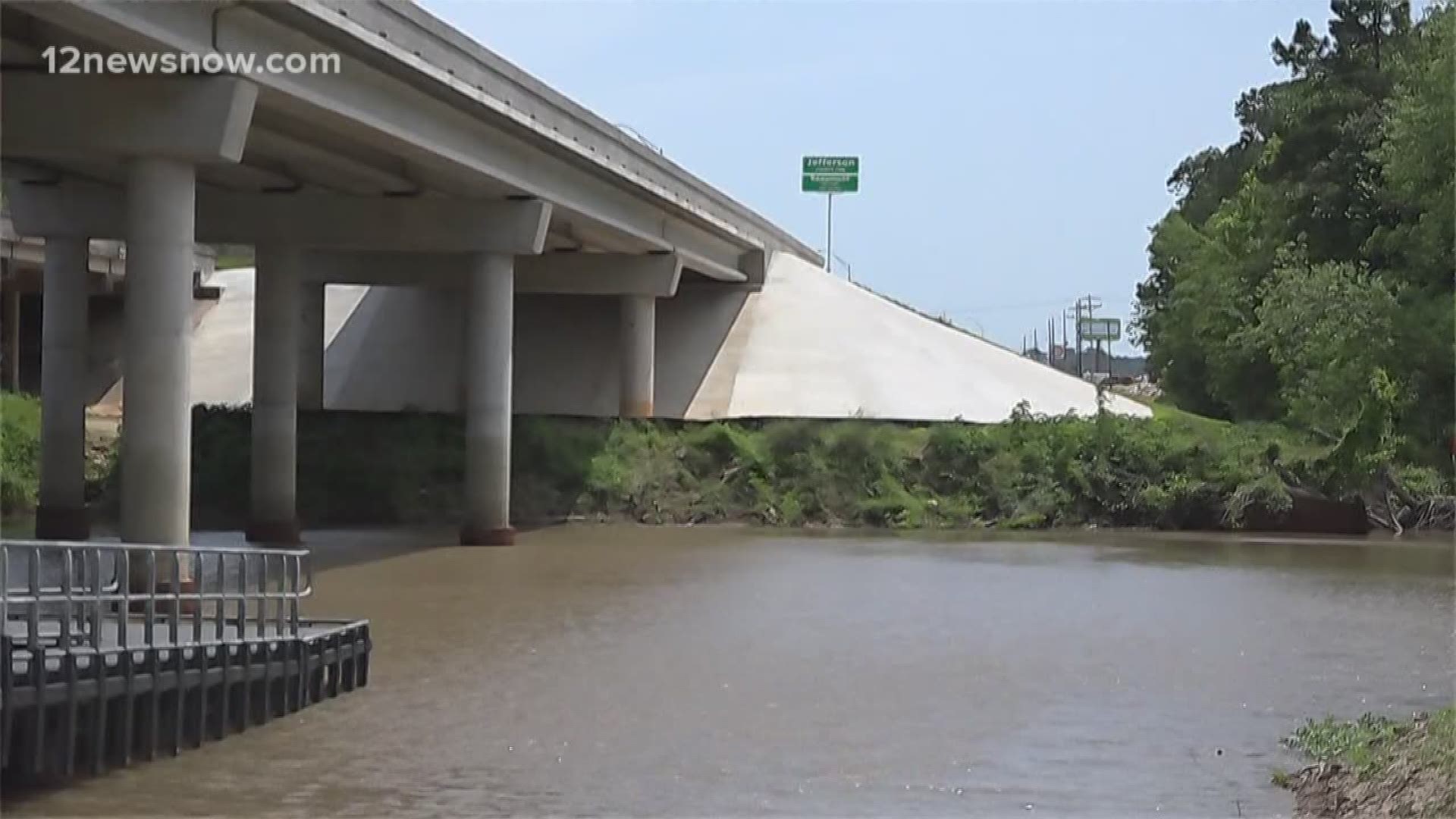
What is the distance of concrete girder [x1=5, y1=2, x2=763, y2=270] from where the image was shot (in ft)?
79.7

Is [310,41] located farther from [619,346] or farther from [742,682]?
[619,346]

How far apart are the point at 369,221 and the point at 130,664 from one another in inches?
1054

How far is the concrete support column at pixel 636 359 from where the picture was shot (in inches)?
2184

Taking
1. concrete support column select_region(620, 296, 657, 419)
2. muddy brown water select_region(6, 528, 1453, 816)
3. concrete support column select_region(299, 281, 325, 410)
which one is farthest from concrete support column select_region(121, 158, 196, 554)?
concrete support column select_region(620, 296, 657, 419)

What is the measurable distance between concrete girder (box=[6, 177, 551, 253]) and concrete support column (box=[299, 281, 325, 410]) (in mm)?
13945

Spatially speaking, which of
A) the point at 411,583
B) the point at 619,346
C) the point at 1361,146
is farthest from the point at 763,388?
the point at 411,583

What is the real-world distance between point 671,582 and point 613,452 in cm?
2015

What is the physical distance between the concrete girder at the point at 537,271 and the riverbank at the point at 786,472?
3.91m

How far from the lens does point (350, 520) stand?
48.9 m

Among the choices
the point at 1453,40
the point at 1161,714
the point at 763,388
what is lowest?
the point at 1161,714

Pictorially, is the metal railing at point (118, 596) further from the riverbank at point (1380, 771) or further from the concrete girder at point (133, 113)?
the riverbank at point (1380, 771)

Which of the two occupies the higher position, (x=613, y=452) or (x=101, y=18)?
(x=101, y=18)

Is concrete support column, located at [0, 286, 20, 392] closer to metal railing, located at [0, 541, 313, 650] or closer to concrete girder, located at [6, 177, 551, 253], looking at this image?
concrete girder, located at [6, 177, 551, 253]

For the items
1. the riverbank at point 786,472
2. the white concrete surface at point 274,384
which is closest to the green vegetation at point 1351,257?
the riverbank at point 786,472
